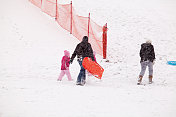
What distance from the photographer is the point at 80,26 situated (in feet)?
41.9

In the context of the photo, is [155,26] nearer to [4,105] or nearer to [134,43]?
[134,43]

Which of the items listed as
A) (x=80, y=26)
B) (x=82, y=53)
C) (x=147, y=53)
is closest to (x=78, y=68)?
(x=82, y=53)

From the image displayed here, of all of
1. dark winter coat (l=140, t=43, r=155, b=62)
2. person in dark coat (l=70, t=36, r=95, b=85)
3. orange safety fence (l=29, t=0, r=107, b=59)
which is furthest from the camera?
orange safety fence (l=29, t=0, r=107, b=59)

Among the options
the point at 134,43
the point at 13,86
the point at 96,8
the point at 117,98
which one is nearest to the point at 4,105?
the point at 13,86

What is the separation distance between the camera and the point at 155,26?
17359 millimetres

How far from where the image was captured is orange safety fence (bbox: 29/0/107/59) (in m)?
12.3

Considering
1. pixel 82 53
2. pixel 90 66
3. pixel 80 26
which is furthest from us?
pixel 80 26

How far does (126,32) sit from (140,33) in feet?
Answer: 3.48

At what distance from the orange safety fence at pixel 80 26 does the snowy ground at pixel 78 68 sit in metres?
0.71

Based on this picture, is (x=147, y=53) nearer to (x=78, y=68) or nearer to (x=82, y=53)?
(x=82, y=53)

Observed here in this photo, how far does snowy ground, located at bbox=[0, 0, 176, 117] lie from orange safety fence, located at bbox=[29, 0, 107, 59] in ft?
2.33

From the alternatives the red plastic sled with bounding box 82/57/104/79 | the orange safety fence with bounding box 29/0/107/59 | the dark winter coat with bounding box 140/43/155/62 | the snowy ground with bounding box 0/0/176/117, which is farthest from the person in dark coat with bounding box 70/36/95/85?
the orange safety fence with bounding box 29/0/107/59

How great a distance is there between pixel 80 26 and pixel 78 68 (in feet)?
11.2

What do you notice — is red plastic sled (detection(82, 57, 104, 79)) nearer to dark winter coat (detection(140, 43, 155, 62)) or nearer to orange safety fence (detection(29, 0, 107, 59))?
dark winter coat (detection(140, 43, 155, 62))
